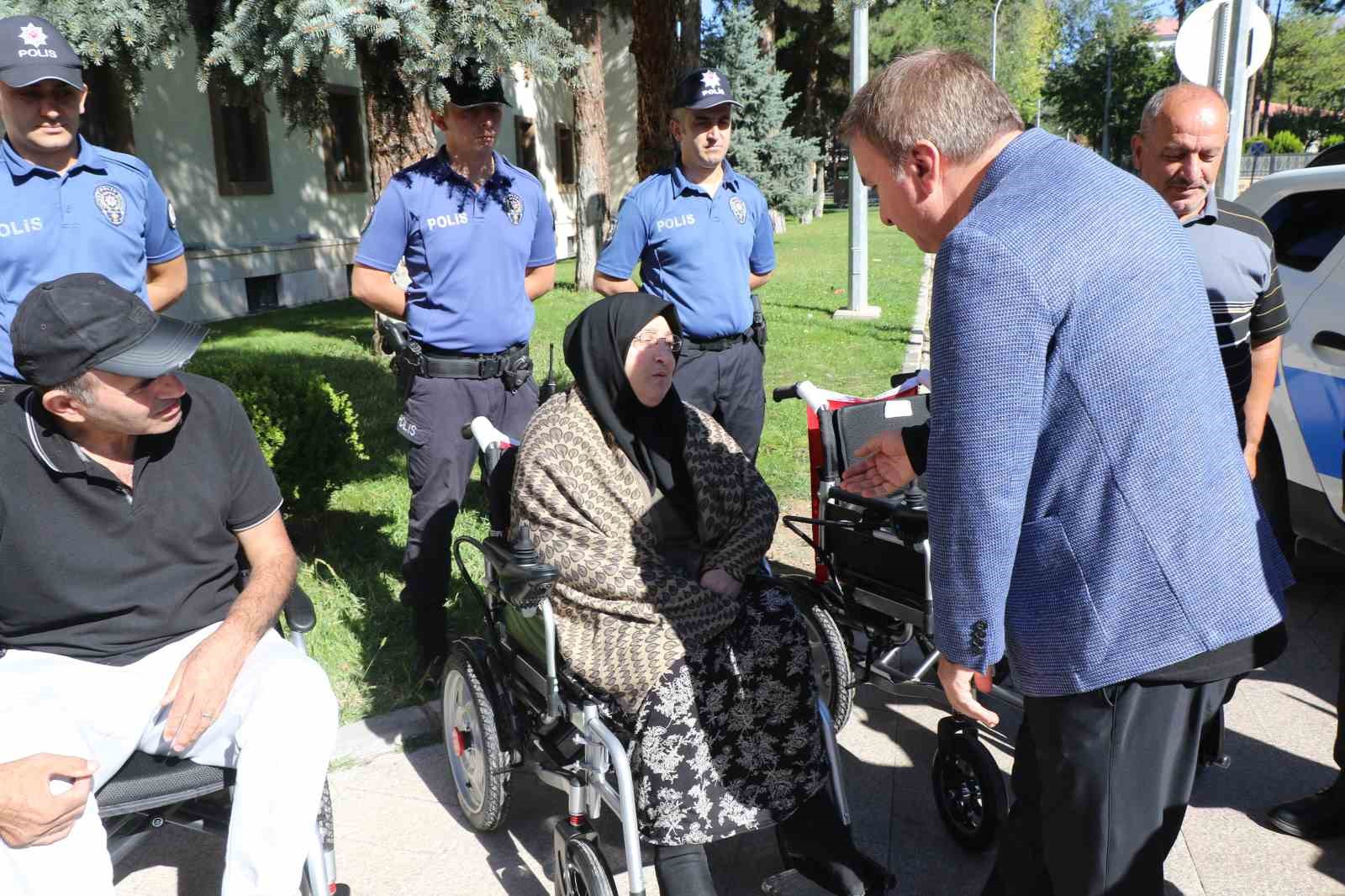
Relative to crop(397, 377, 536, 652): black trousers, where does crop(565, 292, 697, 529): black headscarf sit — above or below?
above

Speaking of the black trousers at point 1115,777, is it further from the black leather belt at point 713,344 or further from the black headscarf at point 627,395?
the black leather belt at point 713,344

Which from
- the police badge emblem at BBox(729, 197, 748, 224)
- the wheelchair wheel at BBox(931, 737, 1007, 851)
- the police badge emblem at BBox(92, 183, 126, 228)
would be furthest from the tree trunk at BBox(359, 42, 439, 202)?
the wheelchair wheel at BBox(931, 737, 1007, 851)

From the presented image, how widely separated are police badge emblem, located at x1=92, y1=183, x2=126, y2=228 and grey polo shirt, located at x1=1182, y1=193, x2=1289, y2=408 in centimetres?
371

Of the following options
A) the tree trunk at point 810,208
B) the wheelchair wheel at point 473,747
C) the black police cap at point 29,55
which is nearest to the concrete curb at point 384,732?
the wheelchair wheel at point 473,747

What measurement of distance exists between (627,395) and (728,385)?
1778 millimetres

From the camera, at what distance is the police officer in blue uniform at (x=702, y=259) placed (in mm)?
4898

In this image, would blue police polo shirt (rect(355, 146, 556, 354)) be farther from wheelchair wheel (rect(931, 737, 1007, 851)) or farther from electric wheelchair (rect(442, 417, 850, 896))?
wheelchair wheel (rect(931, 737, 1007, 851))

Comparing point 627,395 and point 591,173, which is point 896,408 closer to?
point 627,395

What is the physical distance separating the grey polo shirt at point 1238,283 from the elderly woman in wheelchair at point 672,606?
5.02ft

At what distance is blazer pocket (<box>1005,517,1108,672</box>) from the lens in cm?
191

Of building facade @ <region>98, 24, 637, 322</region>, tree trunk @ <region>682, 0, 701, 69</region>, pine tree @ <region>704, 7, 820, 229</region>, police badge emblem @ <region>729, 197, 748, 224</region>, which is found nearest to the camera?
police badge emblem @ <region>729, 197, 748, 224</region>

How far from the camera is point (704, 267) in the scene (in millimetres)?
4914

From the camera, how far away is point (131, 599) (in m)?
2.84

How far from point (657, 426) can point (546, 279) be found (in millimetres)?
1838
